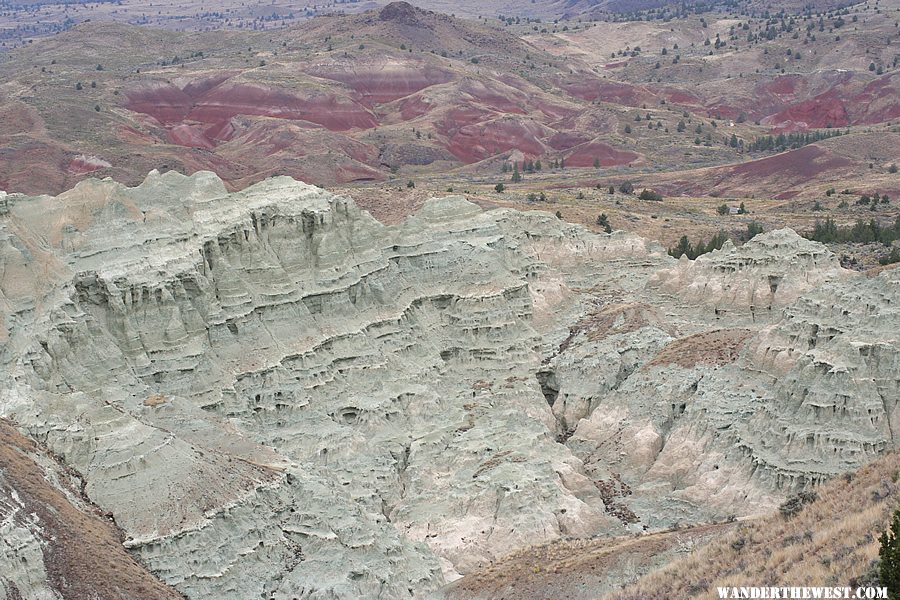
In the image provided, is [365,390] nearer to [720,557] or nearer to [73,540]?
[73,540]

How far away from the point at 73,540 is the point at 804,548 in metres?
23.3

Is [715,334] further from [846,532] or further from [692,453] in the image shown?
[846,532]

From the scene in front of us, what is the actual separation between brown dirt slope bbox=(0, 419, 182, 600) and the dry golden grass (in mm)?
15917

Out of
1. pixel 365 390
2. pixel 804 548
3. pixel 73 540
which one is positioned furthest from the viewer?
pixel 365 390

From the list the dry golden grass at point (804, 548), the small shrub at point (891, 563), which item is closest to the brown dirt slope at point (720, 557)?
the dry golden grass at point (804, 548)

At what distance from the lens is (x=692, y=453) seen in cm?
5031

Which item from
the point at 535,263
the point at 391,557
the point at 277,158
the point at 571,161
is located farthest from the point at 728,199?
the point at 391,557

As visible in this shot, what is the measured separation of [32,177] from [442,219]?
283 feet

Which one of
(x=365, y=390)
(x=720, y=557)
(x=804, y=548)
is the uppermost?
(x=804, y=548)

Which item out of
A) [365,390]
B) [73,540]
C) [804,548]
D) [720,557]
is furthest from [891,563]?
[365,390]

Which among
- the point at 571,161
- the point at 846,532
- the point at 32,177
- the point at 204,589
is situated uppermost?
the point at 846,532

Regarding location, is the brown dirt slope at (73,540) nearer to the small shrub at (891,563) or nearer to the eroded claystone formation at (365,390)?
the eroded claystone formation at (365,390)

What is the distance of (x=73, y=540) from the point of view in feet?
113

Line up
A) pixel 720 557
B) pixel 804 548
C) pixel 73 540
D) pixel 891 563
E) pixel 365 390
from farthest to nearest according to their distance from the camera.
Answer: pixel 365 390, pixel 73 540, pixel 720 557, pixel 804 548, pixel 891 563
